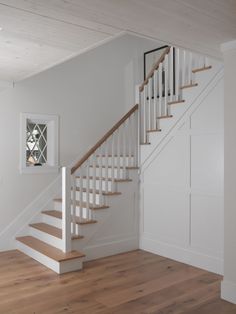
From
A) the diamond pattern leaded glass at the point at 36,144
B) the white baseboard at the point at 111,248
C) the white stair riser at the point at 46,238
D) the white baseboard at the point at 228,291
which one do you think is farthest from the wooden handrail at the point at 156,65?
the white baseboard at the point at 228,291

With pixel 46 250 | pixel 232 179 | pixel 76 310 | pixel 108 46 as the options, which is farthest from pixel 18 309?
pixel 108 46

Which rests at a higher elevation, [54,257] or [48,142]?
[48,142]

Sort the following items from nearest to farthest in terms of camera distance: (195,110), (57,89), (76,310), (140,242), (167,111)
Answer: (76,310) → (195,110) → (167,111) → (140,242) → (57,89)

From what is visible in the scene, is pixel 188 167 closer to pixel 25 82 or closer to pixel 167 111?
pixel 167 111

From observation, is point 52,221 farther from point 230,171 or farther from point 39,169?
point 230,171

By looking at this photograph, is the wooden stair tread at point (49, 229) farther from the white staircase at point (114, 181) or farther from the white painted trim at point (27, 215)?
the white painted trim at point (27, 215)

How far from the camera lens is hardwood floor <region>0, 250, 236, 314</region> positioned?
321 cm

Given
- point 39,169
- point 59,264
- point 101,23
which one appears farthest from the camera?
point 39,169

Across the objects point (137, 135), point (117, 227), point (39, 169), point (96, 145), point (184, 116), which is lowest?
point (117, 227)

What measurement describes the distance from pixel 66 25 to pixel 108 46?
12.7ft

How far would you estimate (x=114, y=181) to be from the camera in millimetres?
5020

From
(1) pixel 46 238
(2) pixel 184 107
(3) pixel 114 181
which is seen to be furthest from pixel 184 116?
(1) pixel 46 238

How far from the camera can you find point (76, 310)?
3152 mm

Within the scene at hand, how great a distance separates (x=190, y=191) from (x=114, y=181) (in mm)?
1160
